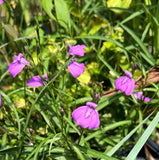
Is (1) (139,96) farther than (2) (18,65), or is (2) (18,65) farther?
(1) (139,96)

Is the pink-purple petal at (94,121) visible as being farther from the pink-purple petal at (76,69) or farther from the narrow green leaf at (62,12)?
the narrow green leaf at (62,12)

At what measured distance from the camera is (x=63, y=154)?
1.23m

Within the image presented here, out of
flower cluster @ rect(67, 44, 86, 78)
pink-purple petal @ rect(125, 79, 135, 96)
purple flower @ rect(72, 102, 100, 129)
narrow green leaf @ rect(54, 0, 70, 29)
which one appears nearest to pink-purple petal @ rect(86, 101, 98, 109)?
purple flower @ rect(72, 102, 100, 129)

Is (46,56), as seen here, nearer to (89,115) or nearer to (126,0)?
(126,0)

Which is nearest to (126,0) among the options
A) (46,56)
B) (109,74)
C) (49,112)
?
(109,74)

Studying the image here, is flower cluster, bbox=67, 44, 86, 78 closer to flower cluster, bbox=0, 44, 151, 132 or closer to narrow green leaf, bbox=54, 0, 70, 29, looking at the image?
flower cluster, bbox=0, 44, 151, 132

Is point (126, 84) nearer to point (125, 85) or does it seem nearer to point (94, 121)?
point (125, 85)

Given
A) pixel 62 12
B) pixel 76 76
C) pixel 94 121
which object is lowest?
pixel 94 121

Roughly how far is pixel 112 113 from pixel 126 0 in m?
0.71

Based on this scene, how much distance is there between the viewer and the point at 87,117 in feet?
3.43

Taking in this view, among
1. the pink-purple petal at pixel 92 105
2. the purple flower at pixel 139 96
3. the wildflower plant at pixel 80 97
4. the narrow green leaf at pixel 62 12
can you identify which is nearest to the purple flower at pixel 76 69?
the wildflower plant at pixel 80 97

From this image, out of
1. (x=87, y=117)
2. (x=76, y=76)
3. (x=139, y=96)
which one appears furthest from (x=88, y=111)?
(x=139, y=96)

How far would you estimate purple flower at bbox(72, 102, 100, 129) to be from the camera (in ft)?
3.34

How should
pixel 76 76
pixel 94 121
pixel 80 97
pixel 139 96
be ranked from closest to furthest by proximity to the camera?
pixel 94 121, pixel 76 76, pixel 139 96, pixel 80 97
